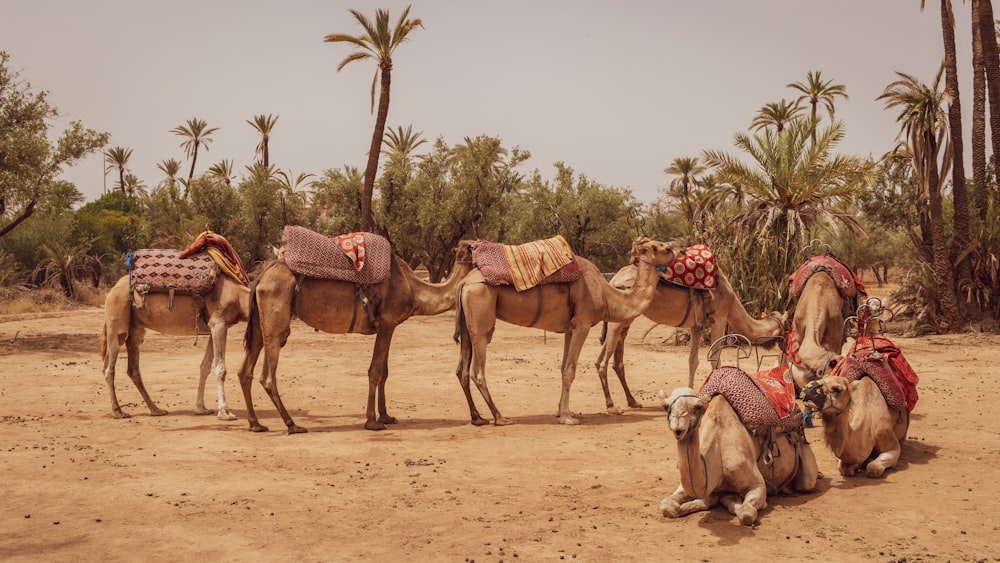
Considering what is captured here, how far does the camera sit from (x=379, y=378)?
10680 mm

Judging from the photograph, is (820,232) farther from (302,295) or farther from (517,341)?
(302,295)

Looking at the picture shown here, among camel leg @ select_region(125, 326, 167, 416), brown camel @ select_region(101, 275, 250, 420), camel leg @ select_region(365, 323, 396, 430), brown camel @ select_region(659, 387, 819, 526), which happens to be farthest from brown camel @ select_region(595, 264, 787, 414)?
camel leg @ select_region(125, 326, 167, 416)

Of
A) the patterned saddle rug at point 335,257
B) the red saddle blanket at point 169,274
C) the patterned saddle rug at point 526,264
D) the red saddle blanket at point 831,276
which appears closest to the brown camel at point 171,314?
the red saddle blanket at point 169,274

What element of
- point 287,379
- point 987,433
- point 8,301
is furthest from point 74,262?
point 987,433

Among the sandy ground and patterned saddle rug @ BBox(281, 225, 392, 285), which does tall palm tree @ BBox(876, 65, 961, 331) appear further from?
patterned saddle rug @ BBox(281, 225, 392, 285)

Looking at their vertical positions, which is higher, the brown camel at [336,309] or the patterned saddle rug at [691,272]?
the patterned saddle rug at [691,272]

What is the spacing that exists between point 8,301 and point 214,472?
87.0ft

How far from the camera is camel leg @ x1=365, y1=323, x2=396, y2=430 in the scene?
10531mm

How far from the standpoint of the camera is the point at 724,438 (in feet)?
20.6

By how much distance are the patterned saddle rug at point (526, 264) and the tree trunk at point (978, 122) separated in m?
16.2

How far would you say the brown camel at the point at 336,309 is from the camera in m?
10.3

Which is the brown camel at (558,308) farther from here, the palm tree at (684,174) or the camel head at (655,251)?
the palm tree at (684,174)

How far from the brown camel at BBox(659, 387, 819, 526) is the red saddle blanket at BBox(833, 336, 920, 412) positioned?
1.53m

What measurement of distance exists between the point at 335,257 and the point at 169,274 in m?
2.54
